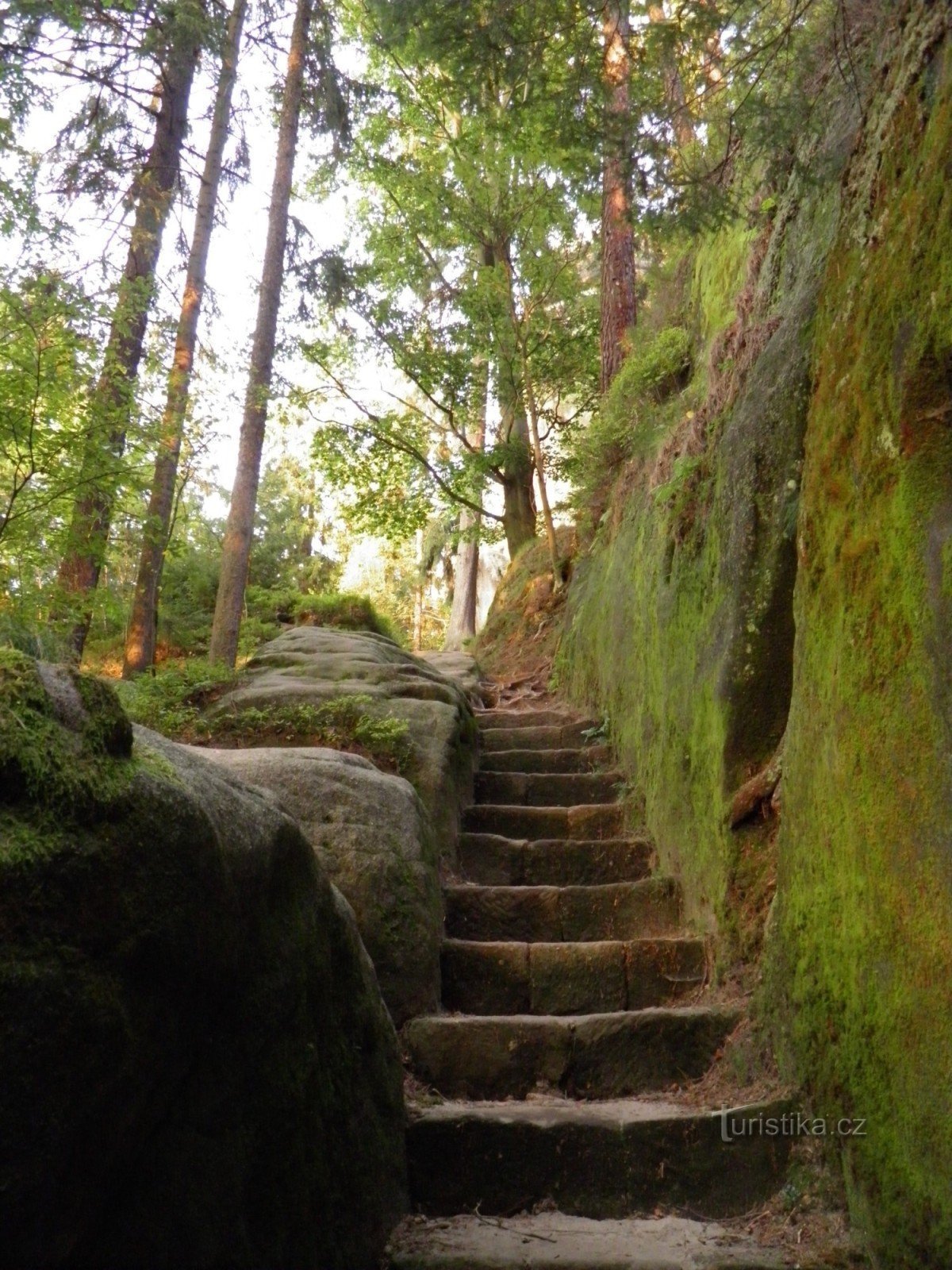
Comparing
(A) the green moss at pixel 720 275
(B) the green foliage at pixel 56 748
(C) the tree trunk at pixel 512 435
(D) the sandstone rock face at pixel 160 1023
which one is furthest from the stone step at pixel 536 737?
(B) the green foliage at pixel 56 748

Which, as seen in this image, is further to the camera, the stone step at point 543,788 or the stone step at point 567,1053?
the stone step at point 543,788

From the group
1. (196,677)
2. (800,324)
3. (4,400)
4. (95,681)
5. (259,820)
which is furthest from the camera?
(196,677)

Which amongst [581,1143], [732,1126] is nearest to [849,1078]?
[732,1126]

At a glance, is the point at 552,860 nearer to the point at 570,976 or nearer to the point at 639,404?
the point at 570,976

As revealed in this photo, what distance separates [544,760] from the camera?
7.62m

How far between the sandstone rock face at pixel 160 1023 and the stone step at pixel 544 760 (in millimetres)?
4685

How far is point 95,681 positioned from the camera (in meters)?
2.03

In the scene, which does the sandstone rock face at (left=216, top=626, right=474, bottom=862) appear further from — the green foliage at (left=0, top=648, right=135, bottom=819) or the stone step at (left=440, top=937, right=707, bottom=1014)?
the green foliage at (left=0, top=648, right=135, bottom=819)

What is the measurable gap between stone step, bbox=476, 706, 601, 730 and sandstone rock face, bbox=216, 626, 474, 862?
84 centimetres

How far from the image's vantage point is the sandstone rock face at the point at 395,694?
5.94 m

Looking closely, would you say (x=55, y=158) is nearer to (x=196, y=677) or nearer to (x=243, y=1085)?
(x=196, y=677)

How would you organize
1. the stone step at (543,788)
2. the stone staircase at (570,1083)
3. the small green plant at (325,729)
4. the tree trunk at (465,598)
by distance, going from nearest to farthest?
the stone staircase at (570,1083) → the small green plant at (325,729) → the stone step at (543,788) → the tree trunk at (465,598)

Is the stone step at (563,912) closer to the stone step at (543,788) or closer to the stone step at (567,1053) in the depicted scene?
the stone step at (567,1053)

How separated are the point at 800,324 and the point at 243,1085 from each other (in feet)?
13.8
